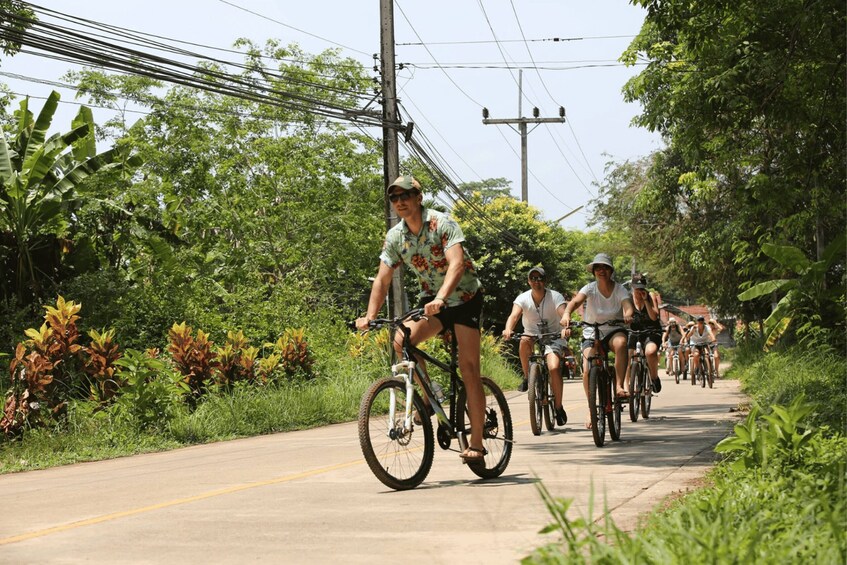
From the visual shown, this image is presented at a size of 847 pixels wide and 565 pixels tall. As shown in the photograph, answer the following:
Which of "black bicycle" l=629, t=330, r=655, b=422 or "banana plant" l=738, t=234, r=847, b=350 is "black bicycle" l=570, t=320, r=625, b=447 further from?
"black bicycle" l=629, t=330, r=655, b=422

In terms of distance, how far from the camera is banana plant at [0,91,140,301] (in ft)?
62.1

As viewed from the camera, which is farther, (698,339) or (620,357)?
(698,339)

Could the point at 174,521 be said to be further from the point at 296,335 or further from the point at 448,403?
the point at 296,335

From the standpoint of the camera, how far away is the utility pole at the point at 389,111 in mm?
23572

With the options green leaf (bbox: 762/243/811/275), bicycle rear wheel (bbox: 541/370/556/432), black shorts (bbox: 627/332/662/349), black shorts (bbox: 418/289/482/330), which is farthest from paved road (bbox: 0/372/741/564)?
black shorts (bbox: 627/332/662/349)

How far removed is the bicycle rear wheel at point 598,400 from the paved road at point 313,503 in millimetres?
250

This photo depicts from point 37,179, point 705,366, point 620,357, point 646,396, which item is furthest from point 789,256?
point 705,366

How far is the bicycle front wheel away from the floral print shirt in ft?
2.71

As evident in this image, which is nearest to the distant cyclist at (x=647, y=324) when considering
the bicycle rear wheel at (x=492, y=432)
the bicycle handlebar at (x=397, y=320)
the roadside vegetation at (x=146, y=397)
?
the roadside vegetation at (x=146, y=397)

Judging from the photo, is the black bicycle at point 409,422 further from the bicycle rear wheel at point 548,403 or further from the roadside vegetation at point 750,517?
the bicycle rear wheel at point 548,403

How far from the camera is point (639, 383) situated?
16078 mm

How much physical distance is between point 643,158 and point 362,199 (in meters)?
11.2

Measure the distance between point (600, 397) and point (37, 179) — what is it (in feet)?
35.9

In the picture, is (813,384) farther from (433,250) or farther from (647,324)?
(433,250)
